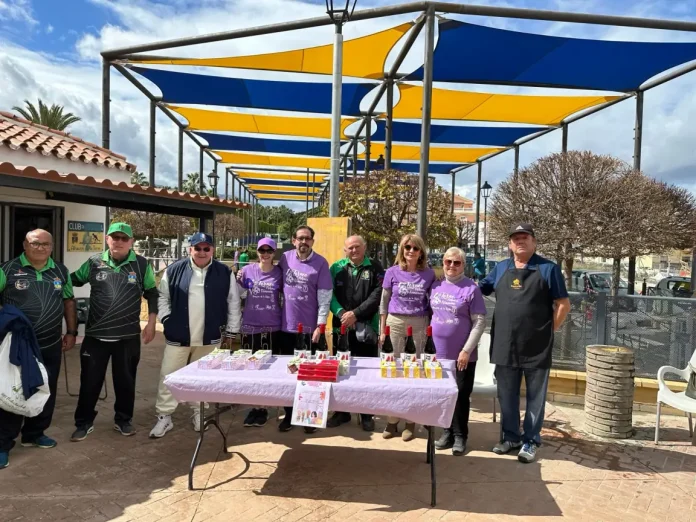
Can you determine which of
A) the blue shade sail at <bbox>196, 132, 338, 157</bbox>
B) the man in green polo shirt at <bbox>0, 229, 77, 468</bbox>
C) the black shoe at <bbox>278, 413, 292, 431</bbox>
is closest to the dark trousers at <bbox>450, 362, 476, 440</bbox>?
the black shoe at <bbox>278, 413, 292, 431</bbox>

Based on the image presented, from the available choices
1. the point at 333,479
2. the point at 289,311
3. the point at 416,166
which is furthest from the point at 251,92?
the point at 416,166

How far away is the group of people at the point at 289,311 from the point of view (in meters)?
3.49

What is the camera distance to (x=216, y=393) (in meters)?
2.90

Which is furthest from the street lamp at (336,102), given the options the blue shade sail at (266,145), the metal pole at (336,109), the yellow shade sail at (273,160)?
the yellow shade sail at (273,160)

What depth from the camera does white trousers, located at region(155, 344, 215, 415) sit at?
151 inches

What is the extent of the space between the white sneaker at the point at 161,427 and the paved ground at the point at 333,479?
0.28ft

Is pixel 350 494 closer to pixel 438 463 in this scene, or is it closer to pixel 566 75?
pixel 438 463

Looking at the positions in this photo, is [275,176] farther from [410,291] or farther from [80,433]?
[410,291]

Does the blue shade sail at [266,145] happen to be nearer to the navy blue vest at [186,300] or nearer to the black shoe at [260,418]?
the navy blue vest at [186,300]

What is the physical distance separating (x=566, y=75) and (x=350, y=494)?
329 inches

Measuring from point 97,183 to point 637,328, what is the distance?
556 centimetres

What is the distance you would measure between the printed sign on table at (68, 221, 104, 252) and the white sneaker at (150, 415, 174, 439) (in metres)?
3.82

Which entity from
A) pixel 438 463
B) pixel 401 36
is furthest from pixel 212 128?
pixel 438 463

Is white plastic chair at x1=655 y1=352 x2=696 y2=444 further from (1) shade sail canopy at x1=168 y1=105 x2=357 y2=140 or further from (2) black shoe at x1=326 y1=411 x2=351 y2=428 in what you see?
(1) shade sail canopy at x1=168 y1=105 x2=357 y2=140
